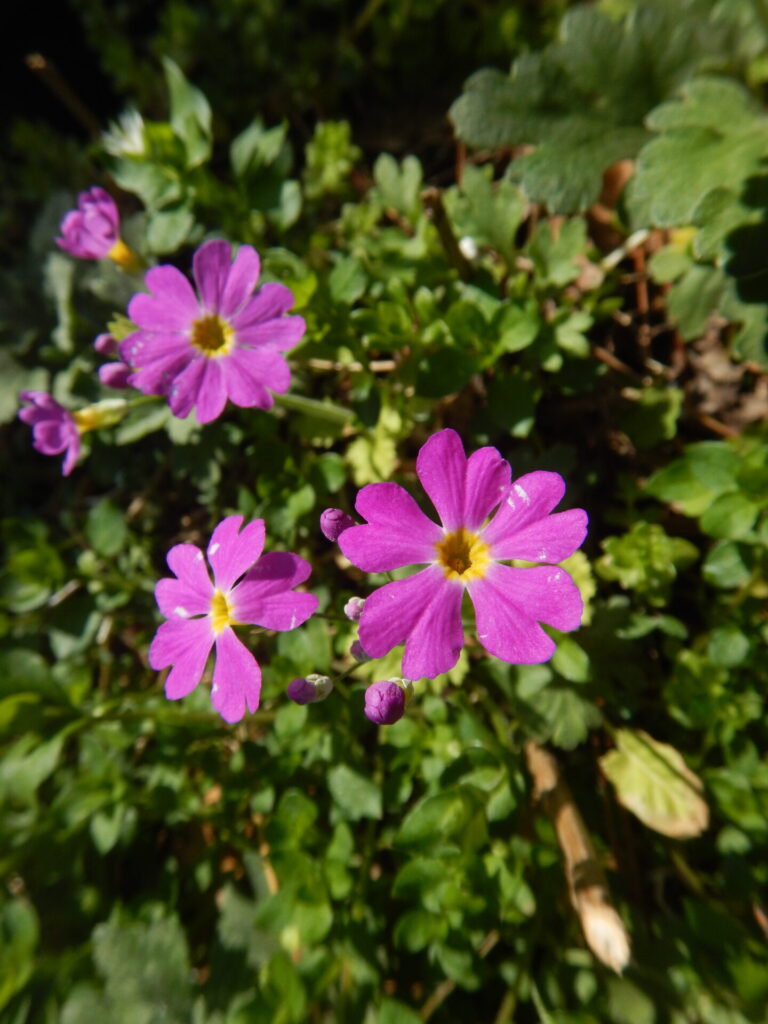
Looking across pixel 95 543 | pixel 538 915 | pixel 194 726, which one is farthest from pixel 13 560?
pixel 538 915

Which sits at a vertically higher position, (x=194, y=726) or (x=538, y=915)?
(x=538, y=915)

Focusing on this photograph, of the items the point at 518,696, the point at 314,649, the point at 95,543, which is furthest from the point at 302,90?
the point at 518,696

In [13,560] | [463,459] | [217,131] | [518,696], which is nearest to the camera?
[463,459]

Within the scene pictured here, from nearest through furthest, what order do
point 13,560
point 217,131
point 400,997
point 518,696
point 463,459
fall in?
point 463,459 → point 518,696 → point 400,997 → point 13,560 → point 217,131

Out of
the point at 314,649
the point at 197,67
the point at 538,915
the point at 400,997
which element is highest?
the point at 197,67

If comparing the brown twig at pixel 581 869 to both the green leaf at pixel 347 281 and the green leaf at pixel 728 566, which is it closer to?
the green leaf at pixel 728 566

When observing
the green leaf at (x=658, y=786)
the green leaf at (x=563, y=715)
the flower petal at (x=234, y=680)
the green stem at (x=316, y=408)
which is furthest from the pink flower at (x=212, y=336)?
the green leaf at (x=658, y=786)

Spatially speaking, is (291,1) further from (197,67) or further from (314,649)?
(314,649)

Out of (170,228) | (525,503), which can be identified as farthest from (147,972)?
(170,228)

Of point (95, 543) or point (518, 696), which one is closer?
point (518, 696)
